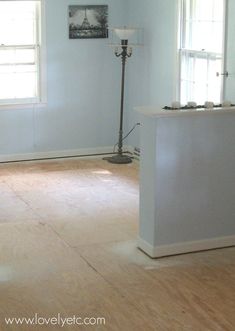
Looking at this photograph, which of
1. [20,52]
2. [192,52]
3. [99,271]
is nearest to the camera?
[99,271]

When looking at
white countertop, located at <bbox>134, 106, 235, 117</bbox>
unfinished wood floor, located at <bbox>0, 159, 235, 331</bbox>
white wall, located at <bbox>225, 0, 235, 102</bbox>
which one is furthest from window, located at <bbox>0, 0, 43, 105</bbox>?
white countertop, located at <bbox>134, 106, 235, 117</bbox>

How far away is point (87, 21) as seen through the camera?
808cm

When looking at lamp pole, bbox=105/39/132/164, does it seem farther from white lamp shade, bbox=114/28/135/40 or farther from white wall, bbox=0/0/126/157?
white wall, bbox=0/0/126/157

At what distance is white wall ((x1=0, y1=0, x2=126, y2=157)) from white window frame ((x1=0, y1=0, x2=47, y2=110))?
0.18 ft

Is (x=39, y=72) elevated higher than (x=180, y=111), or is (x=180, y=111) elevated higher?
(x=39, y=72)

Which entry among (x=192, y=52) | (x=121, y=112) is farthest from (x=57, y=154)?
(x=192, y=52)

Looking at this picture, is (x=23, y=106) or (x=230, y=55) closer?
(x=230, y=55)

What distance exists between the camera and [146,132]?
4.69m

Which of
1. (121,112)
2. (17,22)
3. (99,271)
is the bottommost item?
(99,271)

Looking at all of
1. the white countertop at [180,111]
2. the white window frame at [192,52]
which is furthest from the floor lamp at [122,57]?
the white countertop at [180,111]

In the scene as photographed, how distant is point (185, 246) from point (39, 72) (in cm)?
396

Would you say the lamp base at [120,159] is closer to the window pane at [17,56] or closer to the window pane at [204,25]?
the window pane at [17,56]

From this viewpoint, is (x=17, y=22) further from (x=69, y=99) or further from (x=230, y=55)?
(x=230, y=55)

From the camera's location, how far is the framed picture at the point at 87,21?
315 inches
